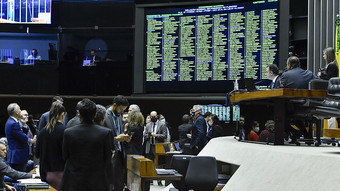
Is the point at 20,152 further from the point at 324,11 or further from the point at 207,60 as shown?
the point at 324,11

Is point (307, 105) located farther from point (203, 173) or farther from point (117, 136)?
point (117, 136)

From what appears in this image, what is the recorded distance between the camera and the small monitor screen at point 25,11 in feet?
46.1

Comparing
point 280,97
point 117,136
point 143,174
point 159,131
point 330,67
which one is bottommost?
point 143,174

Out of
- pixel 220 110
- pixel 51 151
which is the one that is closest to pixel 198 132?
pixel 220 110

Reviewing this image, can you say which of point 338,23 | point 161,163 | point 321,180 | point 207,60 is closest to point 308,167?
point 321,180

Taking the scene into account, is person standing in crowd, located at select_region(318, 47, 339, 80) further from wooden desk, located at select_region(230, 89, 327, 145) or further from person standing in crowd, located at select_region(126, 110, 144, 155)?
person standing in crowd, located at select_region(126, 110, 144, 155)

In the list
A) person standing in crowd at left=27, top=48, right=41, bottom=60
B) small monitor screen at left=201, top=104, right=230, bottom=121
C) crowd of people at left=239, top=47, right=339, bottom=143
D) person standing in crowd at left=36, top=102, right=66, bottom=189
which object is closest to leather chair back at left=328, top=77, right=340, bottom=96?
crowd of people at left=239, top=47, right=339, bottom=143

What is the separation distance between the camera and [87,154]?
466 centimetres

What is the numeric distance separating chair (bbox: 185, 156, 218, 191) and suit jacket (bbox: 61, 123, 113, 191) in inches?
58.2

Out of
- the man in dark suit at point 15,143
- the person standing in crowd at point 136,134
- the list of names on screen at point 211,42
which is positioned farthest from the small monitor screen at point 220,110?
the man in dark suit at point 15,143

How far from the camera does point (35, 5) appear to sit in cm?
1405

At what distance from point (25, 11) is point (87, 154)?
10209 mm

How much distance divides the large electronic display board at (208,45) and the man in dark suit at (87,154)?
7367mm

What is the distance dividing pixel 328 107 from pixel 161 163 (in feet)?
19.3
